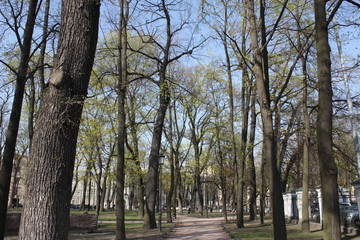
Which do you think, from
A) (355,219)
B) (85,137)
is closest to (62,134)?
(355,219)

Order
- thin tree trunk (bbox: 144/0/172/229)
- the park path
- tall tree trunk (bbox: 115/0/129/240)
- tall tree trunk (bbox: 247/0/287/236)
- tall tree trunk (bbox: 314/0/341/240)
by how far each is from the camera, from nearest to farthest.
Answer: tall tree trunk (bbox: 314/0/341/240), tall tree trunk (bbox: 247/0/287/236), tall tree trunk (bbox: 115/0/129/240), the park path, thin tree trunk (bbox: 144/0/172/229)

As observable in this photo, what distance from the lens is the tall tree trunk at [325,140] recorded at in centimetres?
680

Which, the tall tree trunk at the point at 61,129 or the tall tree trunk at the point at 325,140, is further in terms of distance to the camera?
the tall tree trunk at the point at 325,140

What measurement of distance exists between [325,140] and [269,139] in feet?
8.77

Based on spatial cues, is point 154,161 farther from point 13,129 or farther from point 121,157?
point 13,129

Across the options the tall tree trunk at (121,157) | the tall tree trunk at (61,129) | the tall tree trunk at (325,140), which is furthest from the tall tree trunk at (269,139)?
the tall tree trunk at (61,129)

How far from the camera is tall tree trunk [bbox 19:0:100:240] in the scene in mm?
4016

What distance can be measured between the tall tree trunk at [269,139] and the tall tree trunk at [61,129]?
623 centimetres

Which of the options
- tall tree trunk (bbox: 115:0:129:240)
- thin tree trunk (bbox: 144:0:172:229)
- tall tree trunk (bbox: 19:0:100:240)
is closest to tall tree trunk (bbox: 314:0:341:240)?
tall tree trunk (bbox: 19:0:100:240)

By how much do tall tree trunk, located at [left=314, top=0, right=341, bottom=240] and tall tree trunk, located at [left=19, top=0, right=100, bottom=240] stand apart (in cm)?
514

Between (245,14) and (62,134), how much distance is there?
884 centimetres

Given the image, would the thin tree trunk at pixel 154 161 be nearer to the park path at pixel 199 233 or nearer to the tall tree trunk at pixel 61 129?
the park path at pixel 199 233

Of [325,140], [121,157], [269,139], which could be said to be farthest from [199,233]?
[325,140]

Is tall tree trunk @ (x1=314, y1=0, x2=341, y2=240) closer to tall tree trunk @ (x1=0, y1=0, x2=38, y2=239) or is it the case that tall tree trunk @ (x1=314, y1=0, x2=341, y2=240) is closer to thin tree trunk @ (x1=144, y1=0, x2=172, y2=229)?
tall tree trunk @ (x1=0, y1=0, x2=38, y2=239)
